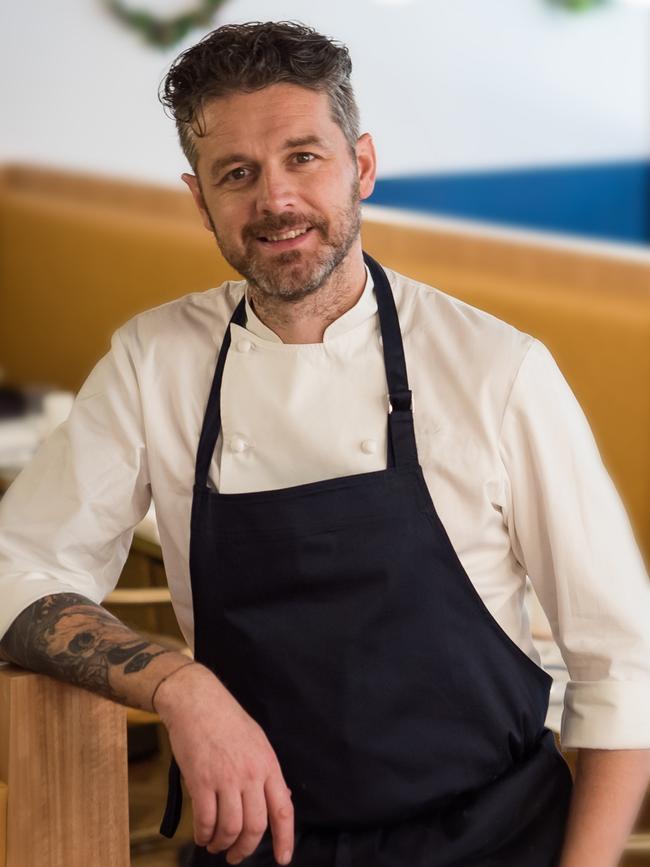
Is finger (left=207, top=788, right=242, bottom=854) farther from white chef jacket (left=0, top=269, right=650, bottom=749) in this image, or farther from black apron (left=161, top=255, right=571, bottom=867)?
white chef jacket (left=0, top=269, right=650, bottom=749)

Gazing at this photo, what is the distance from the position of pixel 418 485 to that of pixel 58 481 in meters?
0.40

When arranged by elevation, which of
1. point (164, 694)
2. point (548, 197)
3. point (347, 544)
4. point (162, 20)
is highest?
point (162, 20)

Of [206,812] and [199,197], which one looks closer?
[206,812]

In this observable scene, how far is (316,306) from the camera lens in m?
1.43

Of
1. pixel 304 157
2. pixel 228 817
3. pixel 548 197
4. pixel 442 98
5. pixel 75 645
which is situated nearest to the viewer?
pixel 228 817

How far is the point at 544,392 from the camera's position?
133cm

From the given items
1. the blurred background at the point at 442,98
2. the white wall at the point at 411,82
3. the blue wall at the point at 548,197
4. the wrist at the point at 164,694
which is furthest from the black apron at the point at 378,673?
the blue wall at the point at 548,197

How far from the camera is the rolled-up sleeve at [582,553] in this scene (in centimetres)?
131

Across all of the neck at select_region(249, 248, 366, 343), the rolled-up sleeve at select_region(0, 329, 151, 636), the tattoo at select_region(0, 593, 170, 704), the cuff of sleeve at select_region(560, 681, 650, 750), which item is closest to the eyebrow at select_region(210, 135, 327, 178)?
the neck at select_region(249, 248, 366, 343)

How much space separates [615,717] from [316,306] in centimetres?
53

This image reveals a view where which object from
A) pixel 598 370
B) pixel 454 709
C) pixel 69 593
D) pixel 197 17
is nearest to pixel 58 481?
pixel 69 593

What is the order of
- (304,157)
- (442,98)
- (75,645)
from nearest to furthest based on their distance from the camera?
(75,645)
(304,157)
(442,98)

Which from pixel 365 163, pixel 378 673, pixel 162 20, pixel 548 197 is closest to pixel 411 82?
pixel 548 197

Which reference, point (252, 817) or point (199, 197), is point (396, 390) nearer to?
point (199, 197)
